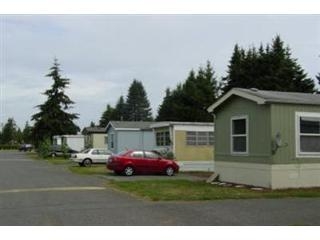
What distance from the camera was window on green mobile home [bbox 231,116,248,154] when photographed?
842 inches

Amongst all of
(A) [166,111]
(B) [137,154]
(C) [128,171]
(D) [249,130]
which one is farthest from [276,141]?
(A) [166,111]

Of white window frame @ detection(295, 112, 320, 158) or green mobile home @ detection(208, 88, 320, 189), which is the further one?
white window frame @ detection(295, 112, 320, 158)

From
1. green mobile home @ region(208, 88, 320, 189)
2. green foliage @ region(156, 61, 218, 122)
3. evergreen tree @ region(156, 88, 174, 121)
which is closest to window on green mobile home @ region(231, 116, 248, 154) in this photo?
green mobile home @ region(208, 88, 320, 189)

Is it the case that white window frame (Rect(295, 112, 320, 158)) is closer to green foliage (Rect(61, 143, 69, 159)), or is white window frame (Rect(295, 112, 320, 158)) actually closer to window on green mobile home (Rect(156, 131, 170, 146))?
window on green mobile home (Rect(156, 131, 170, 146))

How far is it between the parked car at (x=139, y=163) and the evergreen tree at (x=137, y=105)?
9584 cm

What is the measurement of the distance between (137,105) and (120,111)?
5001 millimetres

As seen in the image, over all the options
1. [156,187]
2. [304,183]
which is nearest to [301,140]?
[304,183]

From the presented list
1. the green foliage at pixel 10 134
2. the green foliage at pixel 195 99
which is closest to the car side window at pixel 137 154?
the green foliage at pixel 195 99

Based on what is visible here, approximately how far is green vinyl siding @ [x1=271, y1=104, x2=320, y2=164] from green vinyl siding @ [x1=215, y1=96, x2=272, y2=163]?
0.22 metres

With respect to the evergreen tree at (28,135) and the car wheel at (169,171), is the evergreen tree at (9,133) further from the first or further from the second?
the car wheel at (169,171)

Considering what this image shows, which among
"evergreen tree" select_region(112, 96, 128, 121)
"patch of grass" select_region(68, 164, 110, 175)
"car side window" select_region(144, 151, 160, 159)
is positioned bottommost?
"patch of grass" select_region(68, 164, 110, 175)

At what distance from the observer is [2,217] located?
1244 cm

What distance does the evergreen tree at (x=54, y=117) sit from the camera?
7406 cm

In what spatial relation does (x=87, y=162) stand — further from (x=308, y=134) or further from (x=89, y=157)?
(x=308, y=134)
